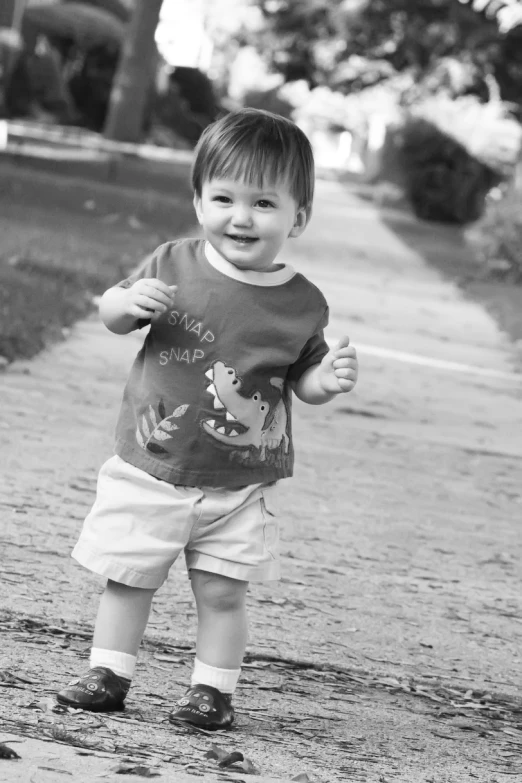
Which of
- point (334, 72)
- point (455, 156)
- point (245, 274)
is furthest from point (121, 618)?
point (334, 72)

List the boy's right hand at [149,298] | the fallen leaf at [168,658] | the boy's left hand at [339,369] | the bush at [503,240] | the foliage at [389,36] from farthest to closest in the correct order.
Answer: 1. the foliage at [389,36]
2. the bush at [503,240]
3. the fallen leaf at [168,658]
4. the boy's left hand at [339,369]
5. the boy's right hand at [149,298]

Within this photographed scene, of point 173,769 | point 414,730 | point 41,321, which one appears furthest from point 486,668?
point 41,321

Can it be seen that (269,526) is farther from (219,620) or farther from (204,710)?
(204,710)

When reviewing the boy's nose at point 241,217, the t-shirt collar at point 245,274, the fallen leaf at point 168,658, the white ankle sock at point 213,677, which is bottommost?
the fallen leaf at point 168,658

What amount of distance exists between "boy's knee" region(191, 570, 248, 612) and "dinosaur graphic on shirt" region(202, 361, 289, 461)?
27 cm

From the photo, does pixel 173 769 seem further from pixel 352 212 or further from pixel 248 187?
pixel 352 212

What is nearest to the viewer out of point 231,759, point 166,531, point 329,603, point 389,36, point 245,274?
point 231,759

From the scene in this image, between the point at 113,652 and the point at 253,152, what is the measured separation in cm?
108

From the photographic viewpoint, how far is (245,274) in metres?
3.00

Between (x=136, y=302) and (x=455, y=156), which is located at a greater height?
(x=455, y=156)

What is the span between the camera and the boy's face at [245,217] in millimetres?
2922

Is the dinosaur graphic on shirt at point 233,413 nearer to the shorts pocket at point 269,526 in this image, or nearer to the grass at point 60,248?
the shorts pocket at point 269,526

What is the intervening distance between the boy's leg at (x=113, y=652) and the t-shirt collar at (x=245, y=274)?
0.70m

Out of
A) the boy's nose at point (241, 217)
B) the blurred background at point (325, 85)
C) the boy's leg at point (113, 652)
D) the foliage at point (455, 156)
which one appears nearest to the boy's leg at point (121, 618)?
the boy's leg at point (113, 652)
